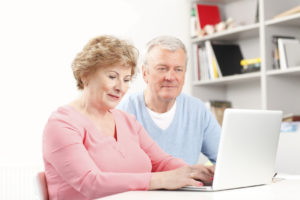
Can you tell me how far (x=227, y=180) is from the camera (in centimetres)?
140

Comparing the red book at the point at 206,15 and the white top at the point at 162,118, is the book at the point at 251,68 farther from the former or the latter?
the white top at the point at 162,118

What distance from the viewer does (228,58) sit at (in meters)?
3.93

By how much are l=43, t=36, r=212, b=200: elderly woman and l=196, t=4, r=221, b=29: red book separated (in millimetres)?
2302

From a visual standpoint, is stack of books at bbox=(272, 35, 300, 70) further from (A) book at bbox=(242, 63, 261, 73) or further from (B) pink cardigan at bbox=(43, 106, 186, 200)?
(B) pink cardigan at bbox=(43, 106, 186, 200)

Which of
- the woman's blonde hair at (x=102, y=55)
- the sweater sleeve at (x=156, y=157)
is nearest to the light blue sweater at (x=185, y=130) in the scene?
the sweater sleeve at (x=156, y=157)

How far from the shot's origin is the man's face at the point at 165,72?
2.33 metres

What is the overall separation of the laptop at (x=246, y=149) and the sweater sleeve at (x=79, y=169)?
0.18m

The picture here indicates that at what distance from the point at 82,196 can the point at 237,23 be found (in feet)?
9.28

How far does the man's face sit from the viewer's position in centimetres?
233

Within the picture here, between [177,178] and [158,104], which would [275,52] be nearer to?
[158,104]

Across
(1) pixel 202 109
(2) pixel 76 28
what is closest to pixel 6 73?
(2) pixel 76 28

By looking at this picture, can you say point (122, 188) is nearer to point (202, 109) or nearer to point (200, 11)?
point (202, 109)

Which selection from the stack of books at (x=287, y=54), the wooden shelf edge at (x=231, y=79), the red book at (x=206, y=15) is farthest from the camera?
the red book at (x=206, y=15)

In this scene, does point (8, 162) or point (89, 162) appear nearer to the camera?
point (89, 162)
